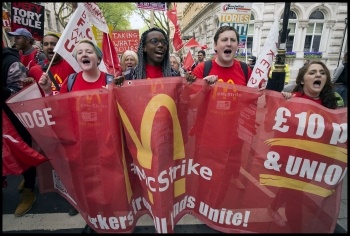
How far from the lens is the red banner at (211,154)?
220 centimetres

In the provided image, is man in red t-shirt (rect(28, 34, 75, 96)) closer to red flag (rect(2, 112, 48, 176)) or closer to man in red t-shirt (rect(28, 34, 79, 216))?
man in red t-shirt (rect(28, 34, 79, 216))

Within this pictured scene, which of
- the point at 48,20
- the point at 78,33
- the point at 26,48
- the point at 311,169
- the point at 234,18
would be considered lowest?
the point at 311,169

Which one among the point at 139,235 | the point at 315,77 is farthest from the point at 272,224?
the point at 315,77

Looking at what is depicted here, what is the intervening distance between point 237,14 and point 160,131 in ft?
19.8

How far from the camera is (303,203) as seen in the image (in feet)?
7.59

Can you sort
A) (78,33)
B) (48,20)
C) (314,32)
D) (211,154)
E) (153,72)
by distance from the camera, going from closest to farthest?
(211,154)
(153,72)
(78,33)
(314,32)
(48,20)

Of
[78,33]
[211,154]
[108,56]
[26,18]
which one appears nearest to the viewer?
[211,154]

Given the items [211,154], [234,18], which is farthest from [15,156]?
[234,18]

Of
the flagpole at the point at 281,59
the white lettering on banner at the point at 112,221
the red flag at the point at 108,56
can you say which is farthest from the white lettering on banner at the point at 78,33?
the flagpole at the point at 281,59

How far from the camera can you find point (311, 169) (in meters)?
2.26

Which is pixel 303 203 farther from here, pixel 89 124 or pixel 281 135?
pixel 89 124

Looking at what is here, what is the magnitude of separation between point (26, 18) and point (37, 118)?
3.20m

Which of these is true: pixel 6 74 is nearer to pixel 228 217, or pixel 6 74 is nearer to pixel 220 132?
pixel 220 132

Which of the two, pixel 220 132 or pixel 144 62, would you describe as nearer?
pixel 220 132
